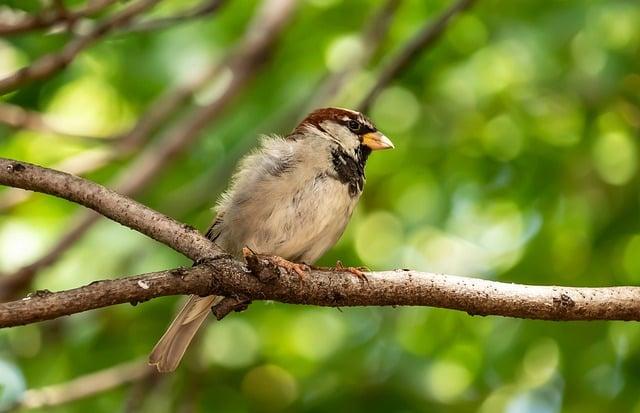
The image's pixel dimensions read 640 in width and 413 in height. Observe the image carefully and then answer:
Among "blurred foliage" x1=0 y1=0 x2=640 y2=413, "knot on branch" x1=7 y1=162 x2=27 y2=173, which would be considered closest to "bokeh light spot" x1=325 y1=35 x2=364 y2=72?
"blurred foliage" x1=0 y1=0 x2=640 y2=413

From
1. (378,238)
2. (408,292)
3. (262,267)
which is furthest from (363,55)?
(262,267)

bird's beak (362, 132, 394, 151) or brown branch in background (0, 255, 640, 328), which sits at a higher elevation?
brown branch in background (0, 255, 640, 328)

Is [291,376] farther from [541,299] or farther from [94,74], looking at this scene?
[541,299]

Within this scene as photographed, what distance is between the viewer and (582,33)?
5.38 meters

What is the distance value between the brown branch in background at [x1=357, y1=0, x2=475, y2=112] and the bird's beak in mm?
297

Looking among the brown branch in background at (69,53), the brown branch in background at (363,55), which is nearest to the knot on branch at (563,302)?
the brown branch in background at (69,53)

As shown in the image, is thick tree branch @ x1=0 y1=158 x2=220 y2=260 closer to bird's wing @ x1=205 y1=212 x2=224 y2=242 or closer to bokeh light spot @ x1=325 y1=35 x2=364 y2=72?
bird's wing @ x1=205 y1=212 x2=224 y2=242

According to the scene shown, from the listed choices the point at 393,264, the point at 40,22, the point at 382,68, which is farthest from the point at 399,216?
the point at 40,22

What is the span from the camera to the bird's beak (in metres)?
4.87

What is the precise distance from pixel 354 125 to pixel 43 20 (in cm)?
161

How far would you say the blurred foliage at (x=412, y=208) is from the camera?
5.02 m

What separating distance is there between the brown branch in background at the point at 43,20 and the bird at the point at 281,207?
3.03ft

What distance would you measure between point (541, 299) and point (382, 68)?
2.74m

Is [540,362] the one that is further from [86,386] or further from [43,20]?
[43,20]
